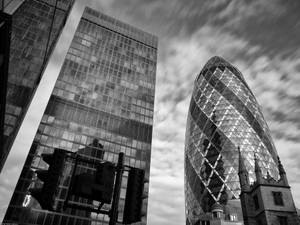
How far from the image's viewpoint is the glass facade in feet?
191

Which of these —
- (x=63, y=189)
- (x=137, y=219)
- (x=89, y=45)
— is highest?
(x=89, y=45)

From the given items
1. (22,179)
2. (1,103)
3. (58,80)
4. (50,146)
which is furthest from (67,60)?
(1,103)

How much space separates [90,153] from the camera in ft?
130

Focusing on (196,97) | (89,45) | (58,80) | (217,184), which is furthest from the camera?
(196,97)

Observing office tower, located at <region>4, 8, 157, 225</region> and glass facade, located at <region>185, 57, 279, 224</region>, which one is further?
glass facade, located at <region>185, 57, 279, 224</region>

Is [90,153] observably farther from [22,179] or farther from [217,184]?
[217,184]

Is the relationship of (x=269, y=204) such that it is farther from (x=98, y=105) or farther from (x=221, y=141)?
(x=221, y=141)

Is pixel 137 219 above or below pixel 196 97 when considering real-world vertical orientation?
below

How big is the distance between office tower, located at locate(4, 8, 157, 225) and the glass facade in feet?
79.0

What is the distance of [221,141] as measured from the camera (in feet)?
209

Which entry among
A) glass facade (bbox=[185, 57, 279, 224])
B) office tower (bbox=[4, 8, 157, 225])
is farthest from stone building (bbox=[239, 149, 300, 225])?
A: glass facade (bbox=[185, 57, 279, 224])

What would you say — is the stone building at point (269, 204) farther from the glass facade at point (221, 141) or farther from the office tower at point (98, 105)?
the glass facade at point (221, 141)

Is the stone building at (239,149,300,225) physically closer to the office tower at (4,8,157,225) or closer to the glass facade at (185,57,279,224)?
the office tower at (4,8,157,225)

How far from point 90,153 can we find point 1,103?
26.5 meters
